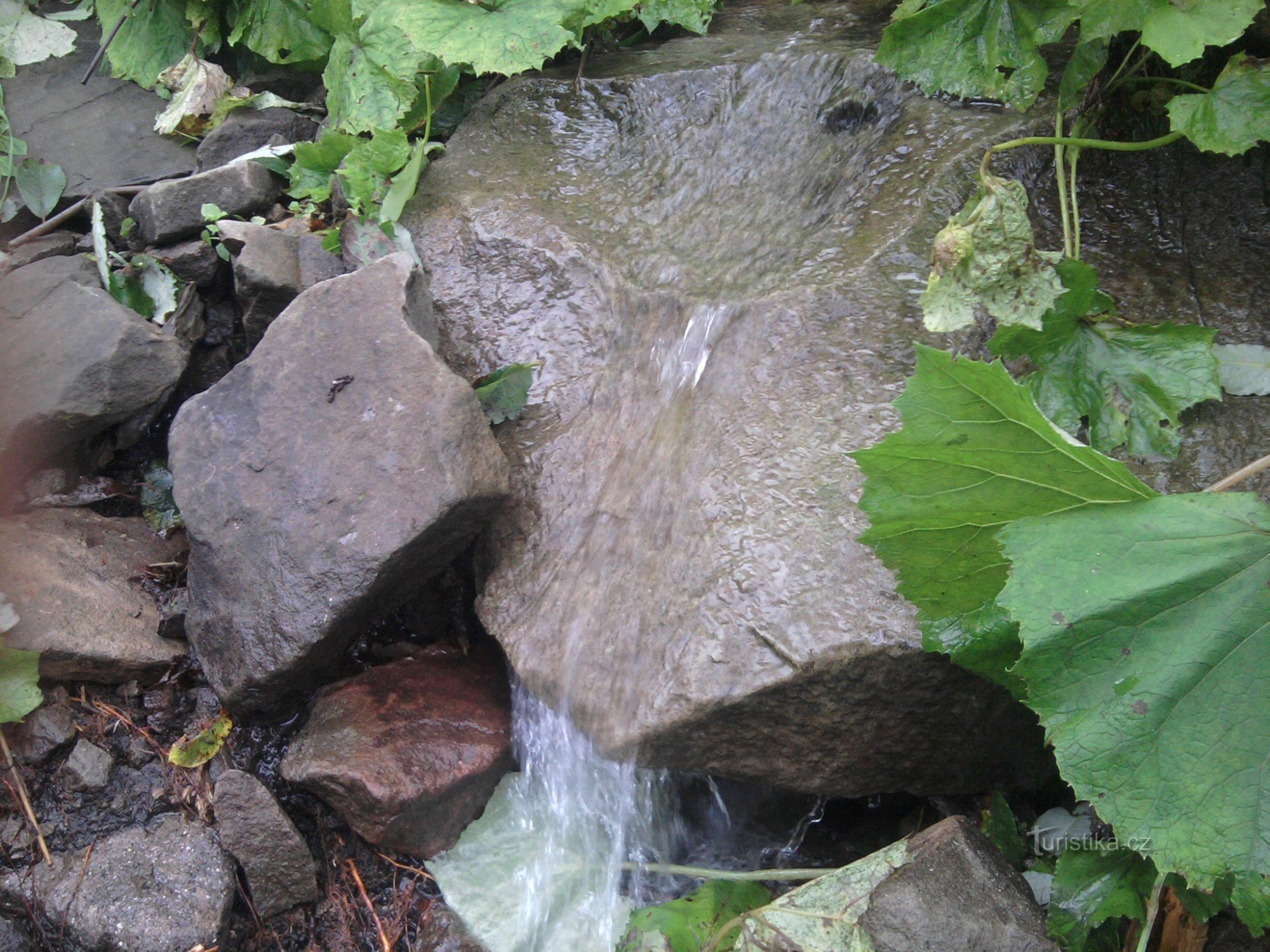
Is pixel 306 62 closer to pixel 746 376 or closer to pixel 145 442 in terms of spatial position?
pixel 145 442

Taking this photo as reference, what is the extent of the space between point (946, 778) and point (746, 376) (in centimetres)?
101

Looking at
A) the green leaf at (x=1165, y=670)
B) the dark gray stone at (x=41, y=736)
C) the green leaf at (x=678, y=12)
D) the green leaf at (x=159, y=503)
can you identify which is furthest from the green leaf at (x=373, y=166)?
the green leaf at (x=1165, y=670)

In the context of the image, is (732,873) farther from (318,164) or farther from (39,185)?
(39,185)

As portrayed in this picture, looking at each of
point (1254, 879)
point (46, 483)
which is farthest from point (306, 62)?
point (1254, 879)

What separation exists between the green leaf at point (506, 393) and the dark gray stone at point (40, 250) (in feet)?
5.52

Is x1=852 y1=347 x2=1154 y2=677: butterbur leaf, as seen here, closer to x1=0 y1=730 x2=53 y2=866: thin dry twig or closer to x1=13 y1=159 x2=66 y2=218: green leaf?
x1=0 y1=730 x2=53 y2=866: thin dry twig

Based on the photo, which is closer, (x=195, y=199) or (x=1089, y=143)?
(x=1089, y=143)

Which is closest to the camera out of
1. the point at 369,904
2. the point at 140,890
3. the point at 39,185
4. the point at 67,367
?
the point at 140,890

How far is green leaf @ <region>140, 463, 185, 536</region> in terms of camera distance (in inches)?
115

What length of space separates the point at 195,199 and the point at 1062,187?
2.67 metres

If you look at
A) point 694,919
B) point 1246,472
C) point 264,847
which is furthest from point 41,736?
point 1246,472

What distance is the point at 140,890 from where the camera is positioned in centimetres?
232

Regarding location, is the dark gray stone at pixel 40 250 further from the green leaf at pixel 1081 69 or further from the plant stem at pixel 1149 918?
the plant stem at pixel 1149 918

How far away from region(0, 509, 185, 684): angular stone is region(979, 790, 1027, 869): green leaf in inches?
81.6
